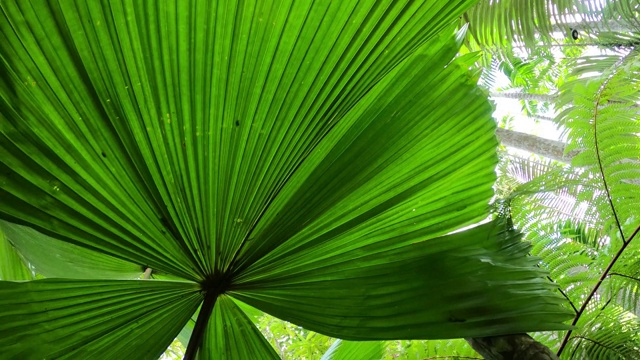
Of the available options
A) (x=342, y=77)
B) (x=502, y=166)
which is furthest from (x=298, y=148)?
(x=502, y=166)

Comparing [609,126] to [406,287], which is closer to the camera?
[406,287]

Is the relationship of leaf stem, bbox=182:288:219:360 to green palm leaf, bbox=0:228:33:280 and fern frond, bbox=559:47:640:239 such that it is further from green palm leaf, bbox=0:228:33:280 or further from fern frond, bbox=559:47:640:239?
fern frond, bbox=559:47:640:239

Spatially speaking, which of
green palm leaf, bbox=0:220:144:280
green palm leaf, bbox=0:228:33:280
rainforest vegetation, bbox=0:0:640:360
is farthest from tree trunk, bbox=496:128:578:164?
green palm leaf, bbox=0:228:33:280

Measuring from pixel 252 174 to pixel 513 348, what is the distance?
56 cm

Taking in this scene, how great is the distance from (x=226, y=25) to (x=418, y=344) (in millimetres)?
1343

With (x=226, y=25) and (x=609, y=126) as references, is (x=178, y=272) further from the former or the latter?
(x=609, y=126)

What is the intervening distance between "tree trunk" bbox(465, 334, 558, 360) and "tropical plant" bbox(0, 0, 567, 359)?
0.11 feet

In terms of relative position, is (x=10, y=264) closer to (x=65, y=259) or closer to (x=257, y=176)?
(x=65, y=259)

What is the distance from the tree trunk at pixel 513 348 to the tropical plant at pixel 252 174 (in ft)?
0.11

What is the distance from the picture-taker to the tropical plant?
24.7 inches

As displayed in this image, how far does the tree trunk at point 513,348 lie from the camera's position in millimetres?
710

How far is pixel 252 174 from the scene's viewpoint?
2.52ft

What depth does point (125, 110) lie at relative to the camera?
664 millimetres

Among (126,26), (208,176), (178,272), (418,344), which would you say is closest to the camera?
(126,26)
